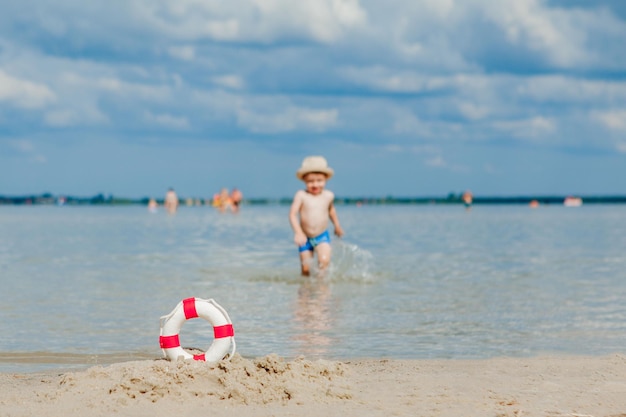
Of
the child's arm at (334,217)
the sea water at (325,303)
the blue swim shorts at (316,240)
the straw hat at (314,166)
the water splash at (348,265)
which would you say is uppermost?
the straw hat at (314,166)

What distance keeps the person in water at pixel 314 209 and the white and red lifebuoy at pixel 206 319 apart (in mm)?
7094

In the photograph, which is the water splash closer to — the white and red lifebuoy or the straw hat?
the straw hat

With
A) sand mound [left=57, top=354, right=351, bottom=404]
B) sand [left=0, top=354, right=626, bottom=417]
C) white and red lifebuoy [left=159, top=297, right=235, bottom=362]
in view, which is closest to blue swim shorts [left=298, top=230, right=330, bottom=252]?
sand [left=0, top=354, right=626, bottom=417]

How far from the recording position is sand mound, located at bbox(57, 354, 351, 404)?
5508 millimetres

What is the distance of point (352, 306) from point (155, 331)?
2.98 metres

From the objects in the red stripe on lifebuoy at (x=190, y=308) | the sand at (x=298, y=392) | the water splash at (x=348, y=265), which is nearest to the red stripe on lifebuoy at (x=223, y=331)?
the red stripe on lifebuoy at (x=190, y=308)

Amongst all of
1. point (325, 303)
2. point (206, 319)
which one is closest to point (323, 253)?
point (325, 303)

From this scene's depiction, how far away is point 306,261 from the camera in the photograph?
14.3 m

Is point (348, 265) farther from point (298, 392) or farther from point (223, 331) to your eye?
point (298, 392)

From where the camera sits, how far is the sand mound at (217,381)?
217 inches

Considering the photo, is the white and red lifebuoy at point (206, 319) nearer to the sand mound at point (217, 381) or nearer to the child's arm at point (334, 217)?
the sand mound at point (217, 381)

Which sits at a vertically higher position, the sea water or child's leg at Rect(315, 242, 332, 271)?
child's leg at Rect(315, 242, 332, 271)

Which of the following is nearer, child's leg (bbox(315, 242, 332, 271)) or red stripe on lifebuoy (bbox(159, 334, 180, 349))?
red stripe on lifebuoy (bbox(159, 334, 180, 349))

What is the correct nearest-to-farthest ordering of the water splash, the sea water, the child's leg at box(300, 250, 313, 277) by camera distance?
the sea water, the child's leg at box(300, 250, 313, 277), the water splash
